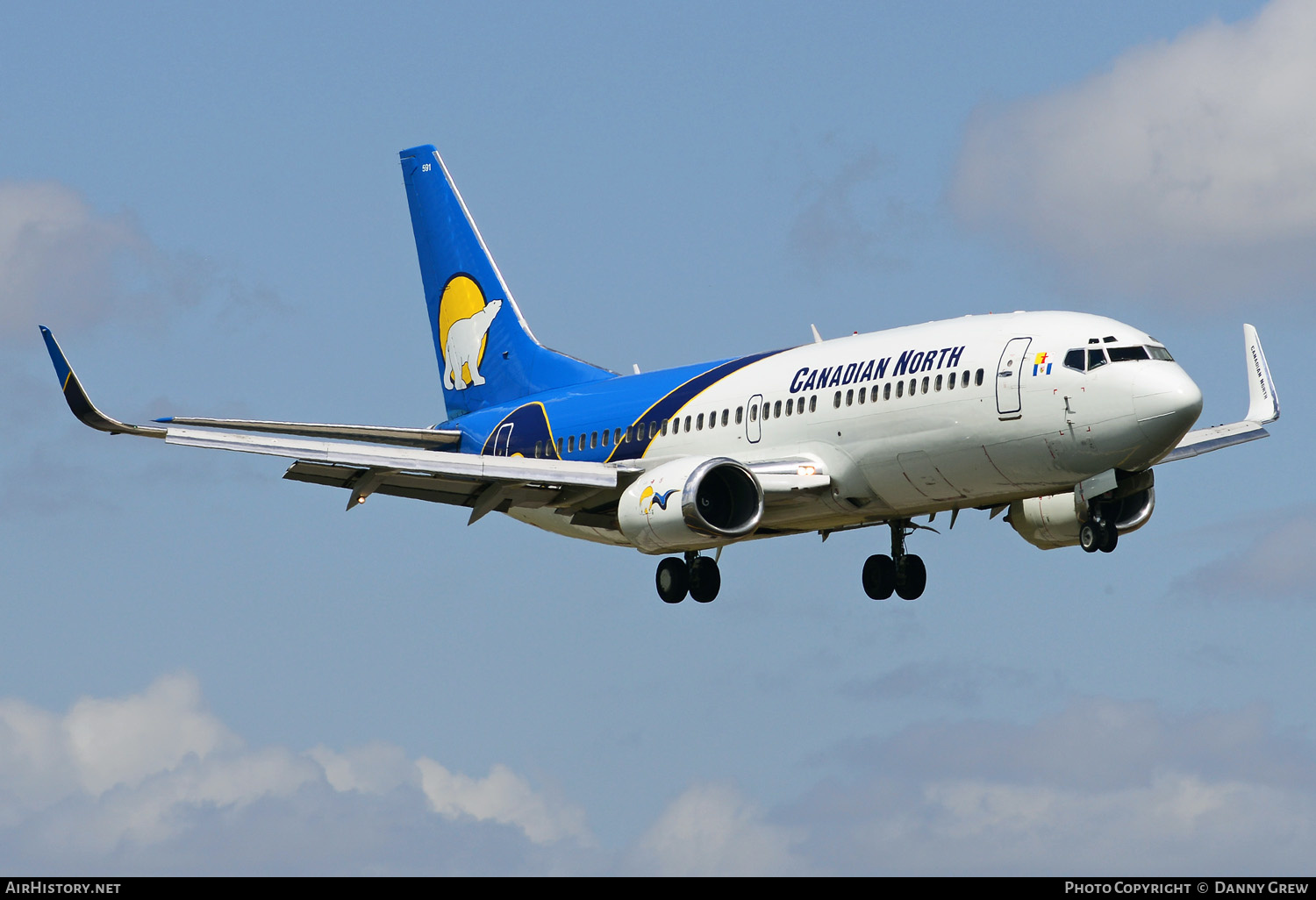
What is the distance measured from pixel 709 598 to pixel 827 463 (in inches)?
213

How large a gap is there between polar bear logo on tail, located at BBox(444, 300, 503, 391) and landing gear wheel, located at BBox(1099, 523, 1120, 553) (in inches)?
833

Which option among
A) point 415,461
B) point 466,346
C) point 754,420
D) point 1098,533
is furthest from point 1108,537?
point 466,346

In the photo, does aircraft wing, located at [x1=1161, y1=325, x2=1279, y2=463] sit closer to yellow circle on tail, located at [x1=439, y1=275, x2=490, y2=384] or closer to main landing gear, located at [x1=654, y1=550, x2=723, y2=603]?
main landing gear, located at [x1=654, y1=550, x2=723, y2=603]

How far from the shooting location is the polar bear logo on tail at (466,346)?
5472cm

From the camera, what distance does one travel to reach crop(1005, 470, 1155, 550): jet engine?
4099 cm

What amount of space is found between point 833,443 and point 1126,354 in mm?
6664

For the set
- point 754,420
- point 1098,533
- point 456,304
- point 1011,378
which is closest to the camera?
point 1011,378

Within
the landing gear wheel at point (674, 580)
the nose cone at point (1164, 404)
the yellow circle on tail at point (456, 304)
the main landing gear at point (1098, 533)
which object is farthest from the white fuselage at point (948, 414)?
the yellow circle on tail at point (456, 304)

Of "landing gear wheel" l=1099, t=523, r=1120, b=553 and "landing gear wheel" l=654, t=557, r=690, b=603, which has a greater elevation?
"landing gear wheel" l=1099, t=523, r=1120, b=553

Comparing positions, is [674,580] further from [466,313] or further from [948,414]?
[466,313]

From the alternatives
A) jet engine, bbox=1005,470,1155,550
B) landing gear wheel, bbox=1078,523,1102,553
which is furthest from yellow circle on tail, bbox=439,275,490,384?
landing gear wheel, bbox=1078,523,1102,553

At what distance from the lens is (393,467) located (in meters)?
40.3

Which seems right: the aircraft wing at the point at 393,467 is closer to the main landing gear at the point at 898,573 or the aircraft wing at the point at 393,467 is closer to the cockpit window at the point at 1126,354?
the main landing gear at the point at 898,573
